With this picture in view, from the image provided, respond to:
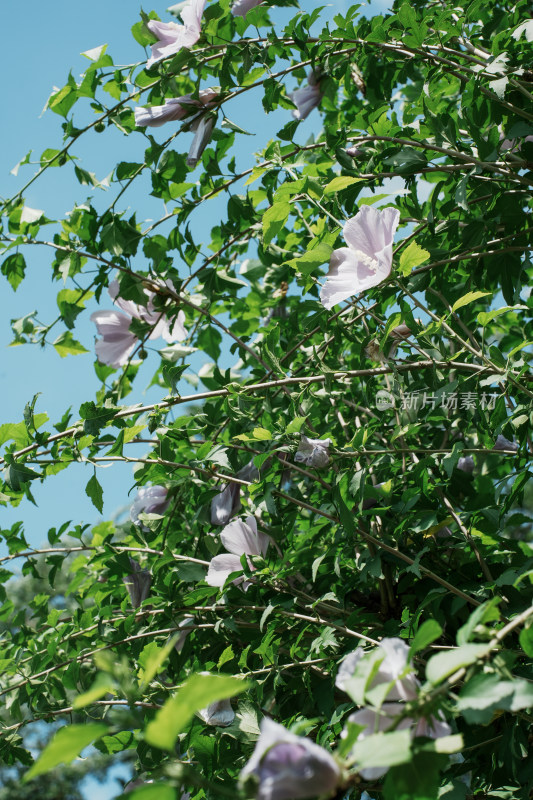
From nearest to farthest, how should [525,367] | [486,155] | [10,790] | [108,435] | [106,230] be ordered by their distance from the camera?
1. [525,367]
2. [486,155]
3. [108,435]
4. [106,230]
5. [10,790]

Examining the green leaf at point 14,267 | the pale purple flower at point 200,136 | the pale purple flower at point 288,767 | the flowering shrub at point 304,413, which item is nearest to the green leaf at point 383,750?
the pale purple flower at point 288,767

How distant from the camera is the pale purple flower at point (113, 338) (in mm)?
1393

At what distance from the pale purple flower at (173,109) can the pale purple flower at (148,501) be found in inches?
25.1

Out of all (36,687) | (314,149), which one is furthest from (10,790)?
(314,149)

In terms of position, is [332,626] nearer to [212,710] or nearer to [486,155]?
[212,710]

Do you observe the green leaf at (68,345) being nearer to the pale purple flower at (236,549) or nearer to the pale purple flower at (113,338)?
the pale purple flower at (113,338)

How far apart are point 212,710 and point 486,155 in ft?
2.90

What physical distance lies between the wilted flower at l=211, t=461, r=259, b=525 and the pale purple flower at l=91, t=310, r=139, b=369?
0.37m

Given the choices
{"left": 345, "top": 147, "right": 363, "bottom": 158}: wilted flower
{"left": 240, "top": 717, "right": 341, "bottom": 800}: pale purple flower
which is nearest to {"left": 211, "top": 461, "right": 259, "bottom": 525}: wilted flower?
{"left": 345, "top": 147, "right": 363, "bottom": 158}: wilted flower

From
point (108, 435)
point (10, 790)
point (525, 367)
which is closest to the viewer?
point (525, 367)

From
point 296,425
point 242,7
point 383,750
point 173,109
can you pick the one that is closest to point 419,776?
point 383,750

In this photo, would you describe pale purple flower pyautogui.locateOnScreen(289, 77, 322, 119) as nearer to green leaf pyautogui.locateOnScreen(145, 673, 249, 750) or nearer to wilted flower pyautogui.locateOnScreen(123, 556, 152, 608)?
wilted flower pyautogui.locateOnScreen(123, 556, 152, 608)

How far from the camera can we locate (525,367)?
93cm

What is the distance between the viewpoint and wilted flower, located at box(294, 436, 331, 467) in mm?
1034
